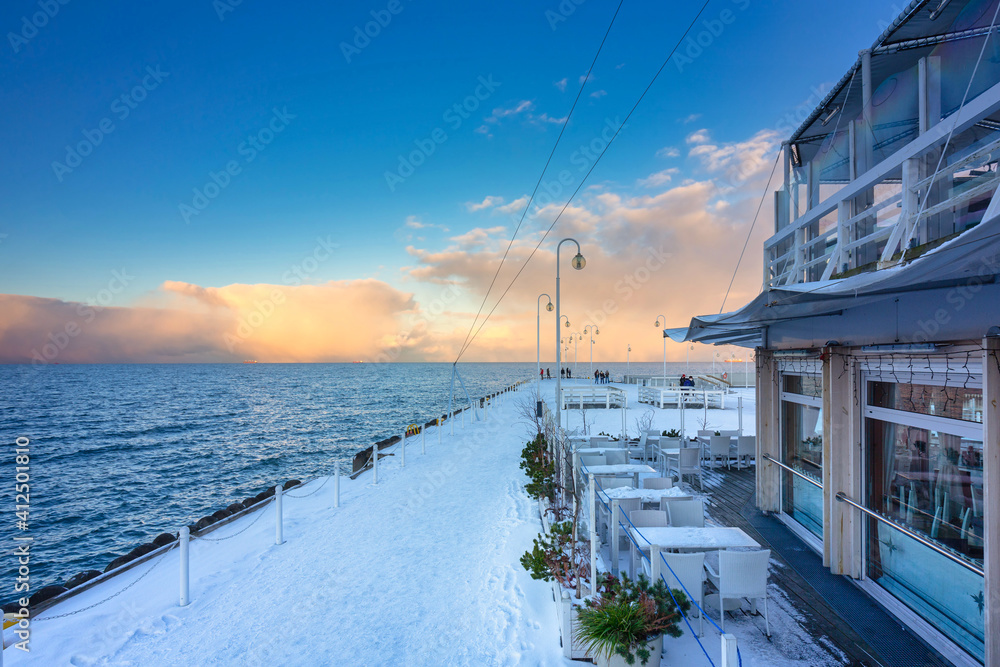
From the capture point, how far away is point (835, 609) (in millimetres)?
4766

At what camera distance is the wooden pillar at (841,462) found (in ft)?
17.6

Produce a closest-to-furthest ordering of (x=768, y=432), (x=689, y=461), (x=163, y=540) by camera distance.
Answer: (x=768, y=432), (x=689, y=461), (x=163, y=540)

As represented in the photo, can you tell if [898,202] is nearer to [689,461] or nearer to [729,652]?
[729,652]

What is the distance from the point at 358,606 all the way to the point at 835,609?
5.20 meters

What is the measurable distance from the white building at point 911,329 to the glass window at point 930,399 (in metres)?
0.02

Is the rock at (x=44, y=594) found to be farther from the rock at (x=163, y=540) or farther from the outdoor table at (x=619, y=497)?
the outdoor table at (x=619, y=497)

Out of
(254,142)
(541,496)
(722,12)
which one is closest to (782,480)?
(541,496)

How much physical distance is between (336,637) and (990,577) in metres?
5.68

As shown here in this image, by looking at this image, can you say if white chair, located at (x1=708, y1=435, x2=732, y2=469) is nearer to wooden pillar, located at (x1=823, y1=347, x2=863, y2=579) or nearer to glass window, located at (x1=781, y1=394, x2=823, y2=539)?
glass window, located at (x1=781, y1=394, x2=823, y2=539)

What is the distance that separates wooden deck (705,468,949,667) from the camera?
157 inches

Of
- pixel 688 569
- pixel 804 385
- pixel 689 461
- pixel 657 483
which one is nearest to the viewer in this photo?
pixel 688 569

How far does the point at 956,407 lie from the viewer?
3938 mm

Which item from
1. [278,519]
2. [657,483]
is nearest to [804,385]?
[657,483]

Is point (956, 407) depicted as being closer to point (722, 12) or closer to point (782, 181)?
point (782, 181)
